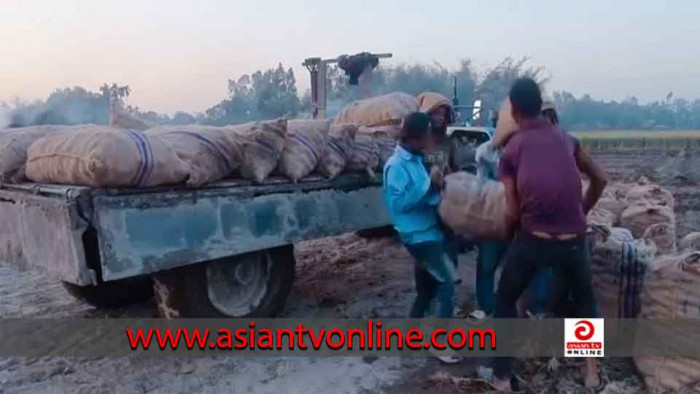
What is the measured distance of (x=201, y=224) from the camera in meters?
3.49

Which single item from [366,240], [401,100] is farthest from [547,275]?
[366,240]

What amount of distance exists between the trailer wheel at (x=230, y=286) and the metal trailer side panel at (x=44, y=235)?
60 cm

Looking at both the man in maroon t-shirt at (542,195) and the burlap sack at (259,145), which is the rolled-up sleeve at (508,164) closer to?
the man in maroon t-shirt at (542,195)

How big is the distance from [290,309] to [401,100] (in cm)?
215

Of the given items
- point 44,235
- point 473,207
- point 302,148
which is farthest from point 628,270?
point 44,235

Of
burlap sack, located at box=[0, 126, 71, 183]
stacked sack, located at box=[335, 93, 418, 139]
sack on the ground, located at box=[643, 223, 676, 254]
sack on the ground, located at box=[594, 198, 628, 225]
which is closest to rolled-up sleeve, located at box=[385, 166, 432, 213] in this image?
stacked sack, located at box=[335, 93, 418, 139]

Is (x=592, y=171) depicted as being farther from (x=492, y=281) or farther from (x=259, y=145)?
(x=259, y=145)

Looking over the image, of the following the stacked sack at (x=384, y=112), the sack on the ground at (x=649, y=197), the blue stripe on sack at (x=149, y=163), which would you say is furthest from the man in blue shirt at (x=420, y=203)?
the sack on the ground at (x=649, y=197)

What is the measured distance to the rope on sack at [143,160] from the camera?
3.19m

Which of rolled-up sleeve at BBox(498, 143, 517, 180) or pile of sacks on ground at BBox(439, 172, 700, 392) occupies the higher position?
rolled-up sleeve at BBox(498, 143, 517, 180)

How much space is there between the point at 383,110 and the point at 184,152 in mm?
2373

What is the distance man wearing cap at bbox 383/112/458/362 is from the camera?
3494 mm

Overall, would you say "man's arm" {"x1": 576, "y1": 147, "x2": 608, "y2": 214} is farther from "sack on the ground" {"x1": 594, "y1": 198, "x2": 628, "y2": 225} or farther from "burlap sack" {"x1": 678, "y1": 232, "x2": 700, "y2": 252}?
"sack on the ground" {"x1": 594, "y1": 198, "x2": 628, "y2": 225}

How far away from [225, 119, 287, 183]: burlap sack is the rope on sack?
62 centimetres
